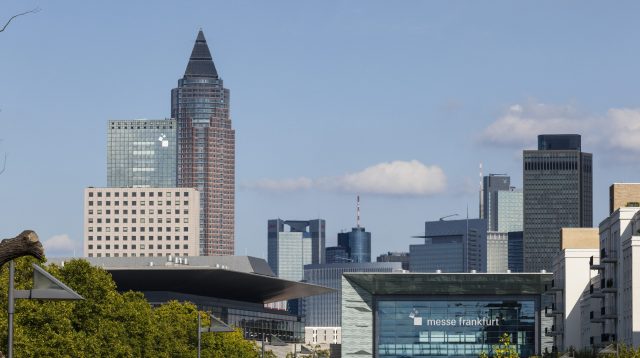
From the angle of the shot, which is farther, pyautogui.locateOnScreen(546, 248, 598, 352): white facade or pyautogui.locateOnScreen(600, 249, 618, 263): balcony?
pyautogui.locateOnScreen(546, 248, 598, 352): white facade

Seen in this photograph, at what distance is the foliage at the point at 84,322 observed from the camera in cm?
8307

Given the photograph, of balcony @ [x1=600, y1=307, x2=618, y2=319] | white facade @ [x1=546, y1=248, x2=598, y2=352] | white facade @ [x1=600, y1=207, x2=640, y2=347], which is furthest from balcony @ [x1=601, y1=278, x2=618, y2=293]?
white facade @ [x1=546, y1=248, x2=598, y2=352]

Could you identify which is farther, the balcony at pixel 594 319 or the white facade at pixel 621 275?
the balcony at pixel 594 319

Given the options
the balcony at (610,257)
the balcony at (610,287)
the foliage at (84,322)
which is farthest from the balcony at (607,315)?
the foliage at (84,322)

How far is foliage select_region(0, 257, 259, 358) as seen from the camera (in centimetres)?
8307

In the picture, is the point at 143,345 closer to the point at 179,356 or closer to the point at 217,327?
the point at 179,356

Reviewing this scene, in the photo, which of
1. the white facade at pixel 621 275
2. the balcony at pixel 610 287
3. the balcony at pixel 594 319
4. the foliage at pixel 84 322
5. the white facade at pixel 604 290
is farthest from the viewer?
the balcony at pixel 594 319

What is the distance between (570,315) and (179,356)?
82.4 m

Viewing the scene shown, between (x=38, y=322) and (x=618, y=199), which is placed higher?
(x=618, y=199)

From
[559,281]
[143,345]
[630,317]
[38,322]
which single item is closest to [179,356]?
[143,345]

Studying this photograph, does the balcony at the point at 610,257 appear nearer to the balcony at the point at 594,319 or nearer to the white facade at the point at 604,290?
the white facade at the point at 604,290

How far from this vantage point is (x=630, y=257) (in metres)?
141

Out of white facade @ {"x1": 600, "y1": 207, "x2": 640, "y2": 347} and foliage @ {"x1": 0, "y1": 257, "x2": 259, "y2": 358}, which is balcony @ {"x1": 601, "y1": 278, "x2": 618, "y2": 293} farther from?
foliage @ {"x1": 0, "y1": 257, "x2": 259, "y2": 358}

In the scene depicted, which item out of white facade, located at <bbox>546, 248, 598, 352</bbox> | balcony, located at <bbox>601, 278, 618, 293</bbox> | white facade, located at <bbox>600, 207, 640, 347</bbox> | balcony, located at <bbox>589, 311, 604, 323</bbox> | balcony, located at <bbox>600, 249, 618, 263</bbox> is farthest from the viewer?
white facade, located at <bbox>546, 248, 598, 352</bbox>
